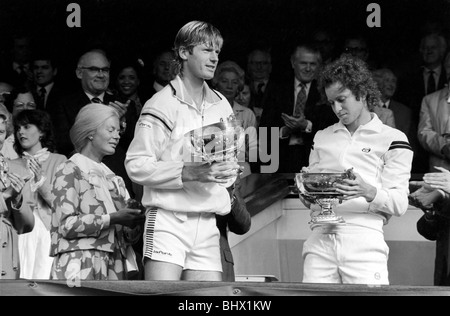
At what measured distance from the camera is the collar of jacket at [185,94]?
559 cm

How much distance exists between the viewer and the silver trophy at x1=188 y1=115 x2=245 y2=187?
5.46 m

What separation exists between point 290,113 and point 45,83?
1.27 metres

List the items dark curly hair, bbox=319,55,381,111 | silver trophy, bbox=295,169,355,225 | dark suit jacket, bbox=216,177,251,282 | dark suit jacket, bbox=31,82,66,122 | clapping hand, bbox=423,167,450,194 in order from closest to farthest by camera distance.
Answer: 1. silver trophy, bbox=295,169,355,225
2. dark curly hair, bbox=319,55,381,111
3. dark suit jacket, bbox=216,177,251,282
4. clapping hand, bbox=423,167,450,194
5. dark suit jacket, bbox=31,82,66,122

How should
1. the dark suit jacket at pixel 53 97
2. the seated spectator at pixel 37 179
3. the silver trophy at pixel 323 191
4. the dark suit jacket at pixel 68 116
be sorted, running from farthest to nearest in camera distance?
the dark suit jacket at pixel 53 97, the dark suit jacket at pixel 68 116, the seated spectator at pixel 37 179, the silver trophy at pixel 323 191

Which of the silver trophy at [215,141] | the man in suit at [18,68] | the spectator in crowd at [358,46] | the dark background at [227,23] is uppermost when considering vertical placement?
the dark background at [227,23]

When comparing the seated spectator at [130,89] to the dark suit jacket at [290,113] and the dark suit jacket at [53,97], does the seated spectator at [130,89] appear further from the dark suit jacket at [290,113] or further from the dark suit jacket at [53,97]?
the dark suit jacket at [290,113]

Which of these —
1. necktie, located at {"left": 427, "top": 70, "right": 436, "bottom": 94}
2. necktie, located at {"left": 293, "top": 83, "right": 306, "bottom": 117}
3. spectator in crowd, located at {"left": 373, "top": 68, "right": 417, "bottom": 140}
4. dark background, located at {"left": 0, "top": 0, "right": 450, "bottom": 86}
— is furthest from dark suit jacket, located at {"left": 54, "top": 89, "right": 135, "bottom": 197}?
necktie, located at {"left": 427, "top": 70, "right": 436, "bottom": 94}

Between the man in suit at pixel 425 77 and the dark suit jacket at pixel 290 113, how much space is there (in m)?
0.40

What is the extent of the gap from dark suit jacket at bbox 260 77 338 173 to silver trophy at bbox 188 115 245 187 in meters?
0.75

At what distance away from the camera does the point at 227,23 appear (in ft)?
20.4

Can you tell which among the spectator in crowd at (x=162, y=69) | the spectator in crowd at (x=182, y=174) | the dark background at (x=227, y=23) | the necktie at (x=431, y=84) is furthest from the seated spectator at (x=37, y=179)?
the necktie at (x=431, y=84)

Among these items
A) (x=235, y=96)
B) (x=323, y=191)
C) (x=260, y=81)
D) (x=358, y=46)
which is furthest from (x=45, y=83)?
(x=323, y=191)

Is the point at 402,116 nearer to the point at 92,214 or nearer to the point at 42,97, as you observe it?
the point at 92,214

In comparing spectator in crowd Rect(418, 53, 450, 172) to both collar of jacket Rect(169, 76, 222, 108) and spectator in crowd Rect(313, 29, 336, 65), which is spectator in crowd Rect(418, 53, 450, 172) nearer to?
spectator in crowd Rect(313, 29, 336, 65)
